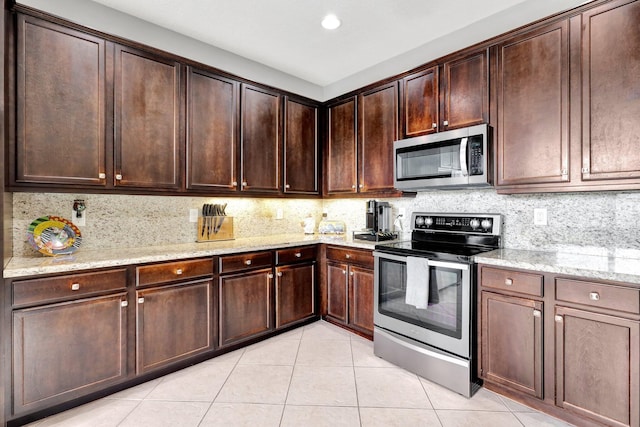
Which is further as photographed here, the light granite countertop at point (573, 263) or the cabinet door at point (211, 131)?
the cabinet door at point (211, 131)

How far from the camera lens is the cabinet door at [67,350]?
176 centimetres

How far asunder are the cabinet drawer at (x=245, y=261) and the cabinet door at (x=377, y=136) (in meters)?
1.21

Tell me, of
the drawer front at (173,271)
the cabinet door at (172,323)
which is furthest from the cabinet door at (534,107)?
the cabinet door at (172,323)

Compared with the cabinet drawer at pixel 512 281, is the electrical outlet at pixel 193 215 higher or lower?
higher

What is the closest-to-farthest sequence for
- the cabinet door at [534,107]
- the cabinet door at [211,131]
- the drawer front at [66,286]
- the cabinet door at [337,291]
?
1. the drawer front at [66,286]
2. the cabinet door at [534,107]
3. the cabinet door at [211,131]
4. the cabinet door at [337,291]

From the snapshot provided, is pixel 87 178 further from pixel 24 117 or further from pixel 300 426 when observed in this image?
pixel 300 426

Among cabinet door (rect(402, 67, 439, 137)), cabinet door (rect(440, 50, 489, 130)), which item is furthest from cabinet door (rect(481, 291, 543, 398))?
cabinet door (rect(402, 67, 439, 137))

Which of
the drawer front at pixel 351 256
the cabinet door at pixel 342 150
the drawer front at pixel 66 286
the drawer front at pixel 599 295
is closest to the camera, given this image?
the drawer front at pixel 599 295

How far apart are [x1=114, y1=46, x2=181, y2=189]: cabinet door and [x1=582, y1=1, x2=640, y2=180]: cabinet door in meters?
2.87

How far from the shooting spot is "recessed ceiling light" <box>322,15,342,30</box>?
8.02ft

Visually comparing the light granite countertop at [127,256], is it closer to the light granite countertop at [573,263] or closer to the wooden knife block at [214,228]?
the wooden knife block at [214,228]

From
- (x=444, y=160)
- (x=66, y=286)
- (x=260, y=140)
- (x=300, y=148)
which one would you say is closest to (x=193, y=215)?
(x=260, y=140)

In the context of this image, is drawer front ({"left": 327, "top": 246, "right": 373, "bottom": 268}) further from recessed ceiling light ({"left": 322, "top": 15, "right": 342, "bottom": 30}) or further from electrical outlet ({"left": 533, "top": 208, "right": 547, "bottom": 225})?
recessed ceiling light ({"left": 322, "top": 15, "right": 342, "bottom": 30})

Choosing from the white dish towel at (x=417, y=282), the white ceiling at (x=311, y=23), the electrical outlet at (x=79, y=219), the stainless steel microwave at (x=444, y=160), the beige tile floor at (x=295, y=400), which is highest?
the white ceiling at (x=311, y=23)
